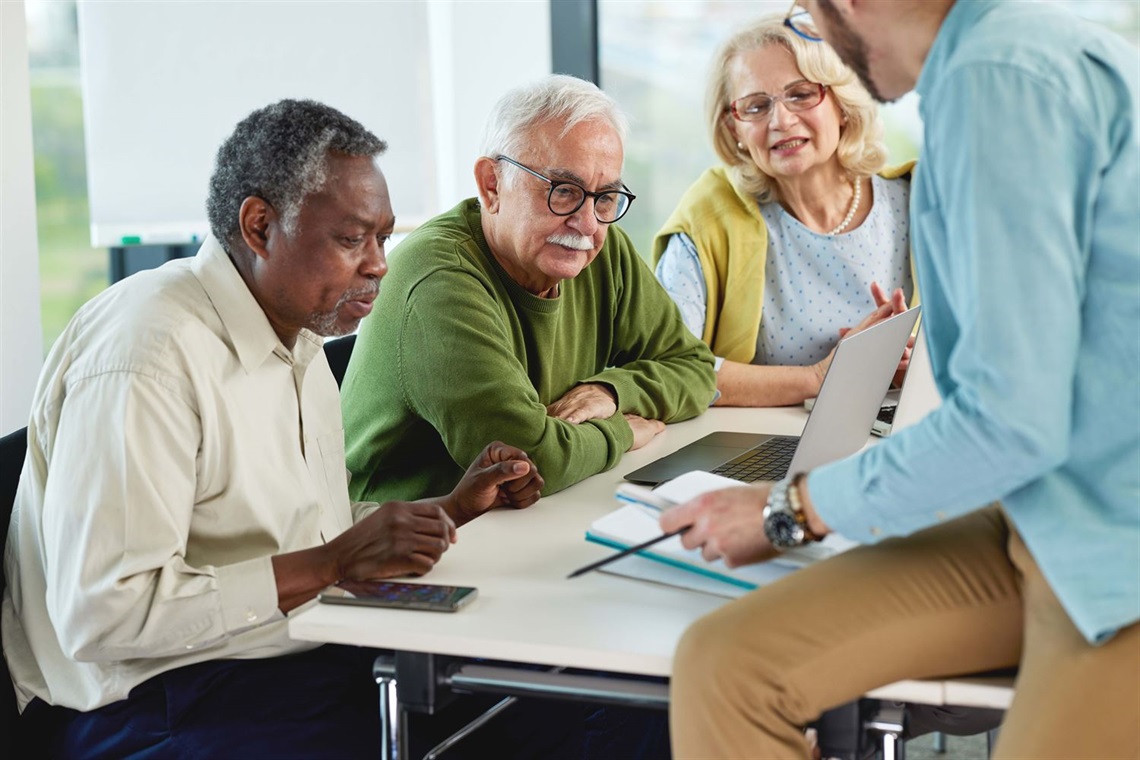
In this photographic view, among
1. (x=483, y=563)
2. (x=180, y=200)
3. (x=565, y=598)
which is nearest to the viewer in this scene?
(x=565, y=598)

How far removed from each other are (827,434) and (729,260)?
1.05 meters

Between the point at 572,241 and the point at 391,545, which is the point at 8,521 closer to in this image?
the point at 391,545

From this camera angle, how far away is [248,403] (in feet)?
4.81

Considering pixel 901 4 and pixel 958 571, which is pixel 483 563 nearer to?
pixel 958 571

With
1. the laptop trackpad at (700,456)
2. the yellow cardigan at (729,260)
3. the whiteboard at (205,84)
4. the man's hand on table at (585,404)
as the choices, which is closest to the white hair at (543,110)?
the man's hand on table at (585,404)

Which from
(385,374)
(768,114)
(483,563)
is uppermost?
(768,114)

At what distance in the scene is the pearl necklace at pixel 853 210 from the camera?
8.66ft

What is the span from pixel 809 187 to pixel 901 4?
1541mm

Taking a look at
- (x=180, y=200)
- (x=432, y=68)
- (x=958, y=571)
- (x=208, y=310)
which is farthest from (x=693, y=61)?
(x=958, y=571)

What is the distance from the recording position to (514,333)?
2.00m

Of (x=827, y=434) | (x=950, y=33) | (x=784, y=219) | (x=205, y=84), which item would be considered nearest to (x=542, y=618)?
(x=827, y=434)

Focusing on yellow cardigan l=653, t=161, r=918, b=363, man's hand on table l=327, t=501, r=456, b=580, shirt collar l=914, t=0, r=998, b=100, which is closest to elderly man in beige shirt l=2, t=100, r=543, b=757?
man's hand on table l=327, t=501, r=456, b=580

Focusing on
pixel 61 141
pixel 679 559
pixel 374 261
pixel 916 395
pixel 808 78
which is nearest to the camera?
pixel 679 559

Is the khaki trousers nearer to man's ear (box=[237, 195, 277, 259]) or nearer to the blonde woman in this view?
man's ear (box=[237, 195, 277, 259])
